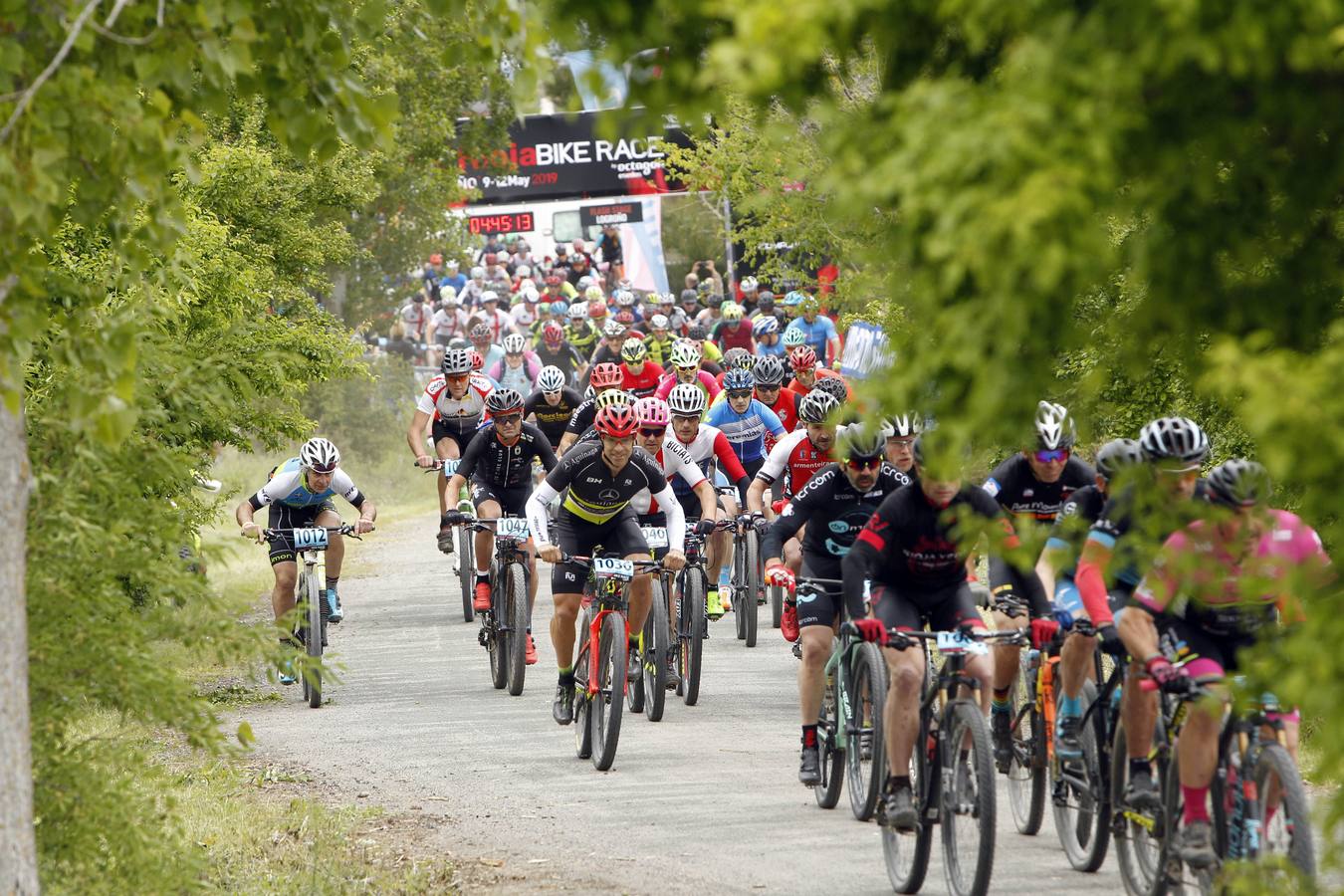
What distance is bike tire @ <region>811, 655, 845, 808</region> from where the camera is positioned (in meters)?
10.1

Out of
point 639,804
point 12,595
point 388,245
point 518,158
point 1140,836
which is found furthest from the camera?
point 518,158

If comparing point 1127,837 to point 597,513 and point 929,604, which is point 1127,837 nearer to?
point 929,604

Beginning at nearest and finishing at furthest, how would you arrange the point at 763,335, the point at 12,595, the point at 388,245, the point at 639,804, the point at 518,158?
the point at 12,595
the point at 639,804
the point at 763,335
the point at 388,245
the point at 518,158

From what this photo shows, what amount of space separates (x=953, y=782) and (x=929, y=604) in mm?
1375

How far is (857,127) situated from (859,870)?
17.6 feet

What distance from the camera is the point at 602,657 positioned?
38.7 feet

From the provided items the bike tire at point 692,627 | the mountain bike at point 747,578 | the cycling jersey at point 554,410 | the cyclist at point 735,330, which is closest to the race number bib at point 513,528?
the bike tire at point 692,627

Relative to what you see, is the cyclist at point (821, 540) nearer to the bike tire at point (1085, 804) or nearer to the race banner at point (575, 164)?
the bike tire at point (1085, 804)

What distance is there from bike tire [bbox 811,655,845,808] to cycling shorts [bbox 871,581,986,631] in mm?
802

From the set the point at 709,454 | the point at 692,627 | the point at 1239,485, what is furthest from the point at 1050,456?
the point at 709,454

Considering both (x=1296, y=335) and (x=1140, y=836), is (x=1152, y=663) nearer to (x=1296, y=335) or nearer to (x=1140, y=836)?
(x=1140, y=836)

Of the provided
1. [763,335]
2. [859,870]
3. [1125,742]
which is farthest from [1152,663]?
[763,335]

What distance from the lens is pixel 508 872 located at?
930 centimetres

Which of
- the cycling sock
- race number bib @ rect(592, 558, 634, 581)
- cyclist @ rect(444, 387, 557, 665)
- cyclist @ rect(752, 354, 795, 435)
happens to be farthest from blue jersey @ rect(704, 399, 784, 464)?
the cycling sock
